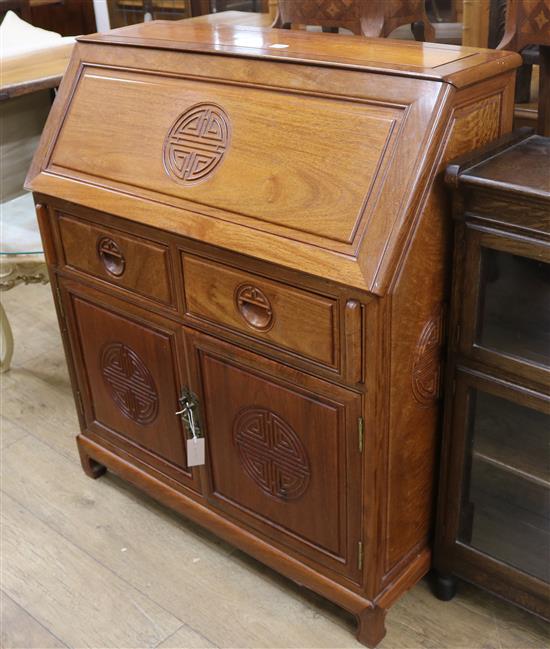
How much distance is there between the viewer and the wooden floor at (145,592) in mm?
1611

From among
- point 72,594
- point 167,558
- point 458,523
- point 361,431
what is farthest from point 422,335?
point 72,594

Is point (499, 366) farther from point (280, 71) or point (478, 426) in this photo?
point (280, 71)

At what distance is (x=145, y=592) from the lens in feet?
5.71

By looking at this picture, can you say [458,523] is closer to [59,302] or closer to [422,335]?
[422,335]

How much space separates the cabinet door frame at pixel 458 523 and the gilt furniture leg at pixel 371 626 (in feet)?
0.55

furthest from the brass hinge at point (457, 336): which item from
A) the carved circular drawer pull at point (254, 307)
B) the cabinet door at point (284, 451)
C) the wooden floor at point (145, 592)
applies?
the wooden floor at point (145, 592)

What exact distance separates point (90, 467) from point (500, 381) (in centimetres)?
114

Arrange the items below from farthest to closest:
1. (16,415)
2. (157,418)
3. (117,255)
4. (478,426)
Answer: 1. (16,415)
2. (157,418)
3. (117,255)
4. (478,426)

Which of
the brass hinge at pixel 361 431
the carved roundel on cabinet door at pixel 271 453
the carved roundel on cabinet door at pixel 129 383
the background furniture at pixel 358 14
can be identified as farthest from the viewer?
the background furniture at pixel 358 14

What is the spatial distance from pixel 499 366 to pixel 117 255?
A: 30.3 inches

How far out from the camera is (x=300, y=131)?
1.33 metres

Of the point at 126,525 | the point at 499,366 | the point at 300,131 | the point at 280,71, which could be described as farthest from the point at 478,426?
the point at 126,525

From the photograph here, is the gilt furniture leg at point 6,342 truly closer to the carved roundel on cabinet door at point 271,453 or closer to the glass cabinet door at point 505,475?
the carved roundel on cabinet door at point 271,453

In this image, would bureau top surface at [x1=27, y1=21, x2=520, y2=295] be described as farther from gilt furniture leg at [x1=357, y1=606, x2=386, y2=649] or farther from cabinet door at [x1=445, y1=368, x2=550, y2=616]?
gilt furniture leg at [x1=357, y1=606, x2=386, y2=649]
